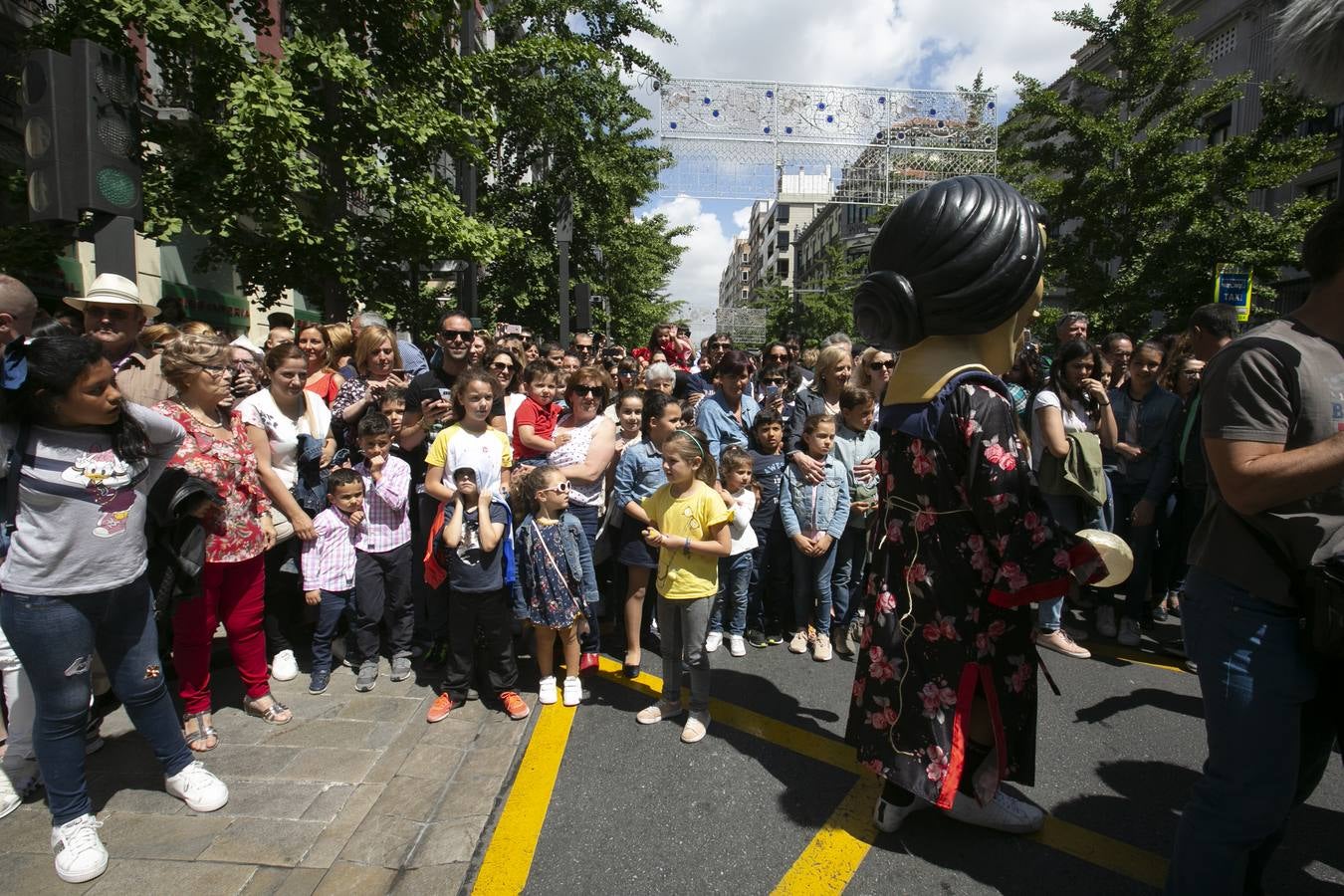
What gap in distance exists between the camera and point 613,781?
9.78 feet

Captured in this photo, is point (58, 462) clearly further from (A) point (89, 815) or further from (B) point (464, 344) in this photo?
(B) point (464, 344)

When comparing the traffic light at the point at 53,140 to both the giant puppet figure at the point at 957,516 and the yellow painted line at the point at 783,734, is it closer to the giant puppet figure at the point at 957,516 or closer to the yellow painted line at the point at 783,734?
the yellow painted line at the point at 783,734

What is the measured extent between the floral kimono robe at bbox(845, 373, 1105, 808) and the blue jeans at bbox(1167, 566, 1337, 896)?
14.8 inches

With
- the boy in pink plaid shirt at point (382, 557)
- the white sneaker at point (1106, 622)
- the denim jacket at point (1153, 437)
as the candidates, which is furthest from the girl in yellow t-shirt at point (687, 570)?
the denim jacket at point (1153, 437)

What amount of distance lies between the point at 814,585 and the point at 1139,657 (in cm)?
199

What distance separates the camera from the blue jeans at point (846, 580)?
15.1ft

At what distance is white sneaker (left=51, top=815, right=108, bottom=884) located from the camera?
236 centimetres

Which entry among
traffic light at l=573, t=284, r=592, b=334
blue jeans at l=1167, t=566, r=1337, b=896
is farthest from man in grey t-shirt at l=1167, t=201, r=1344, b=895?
traffic light at l=573, t=284, r=592, b=334

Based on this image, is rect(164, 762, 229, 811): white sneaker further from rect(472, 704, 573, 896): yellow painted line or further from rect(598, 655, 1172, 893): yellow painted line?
rect(598, 655, 1172, 893): yellow painted line

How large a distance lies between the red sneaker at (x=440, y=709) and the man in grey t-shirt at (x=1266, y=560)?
2.99 metres

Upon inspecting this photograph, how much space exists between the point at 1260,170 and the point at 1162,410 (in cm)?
1226

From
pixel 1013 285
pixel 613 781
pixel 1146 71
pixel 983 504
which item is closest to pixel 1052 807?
pixel 983 504

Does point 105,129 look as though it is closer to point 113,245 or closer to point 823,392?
point 113,245

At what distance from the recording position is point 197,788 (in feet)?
9.12
